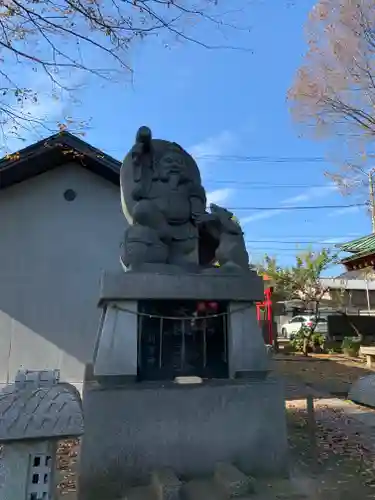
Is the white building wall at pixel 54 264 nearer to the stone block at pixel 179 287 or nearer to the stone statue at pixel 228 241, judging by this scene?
the stone statue at pixel 228 241

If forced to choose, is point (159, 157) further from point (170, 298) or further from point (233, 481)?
point (233, 481)

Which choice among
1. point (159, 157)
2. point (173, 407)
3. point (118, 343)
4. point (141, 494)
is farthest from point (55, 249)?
point (141, 494)

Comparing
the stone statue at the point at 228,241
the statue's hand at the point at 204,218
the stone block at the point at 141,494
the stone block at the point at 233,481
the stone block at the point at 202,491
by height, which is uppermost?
the statue's hand at the point at 204,218

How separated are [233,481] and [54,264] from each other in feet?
21.2

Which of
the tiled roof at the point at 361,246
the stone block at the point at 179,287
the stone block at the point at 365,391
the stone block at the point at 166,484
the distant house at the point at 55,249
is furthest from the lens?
the tiled roof at the point at 361,246

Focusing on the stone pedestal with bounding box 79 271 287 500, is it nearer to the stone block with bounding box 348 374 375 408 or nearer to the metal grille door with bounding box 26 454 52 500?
the stone block with bounding box 348 374 375 408

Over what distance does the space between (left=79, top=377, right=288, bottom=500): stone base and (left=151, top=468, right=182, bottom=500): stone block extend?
0.38 ft

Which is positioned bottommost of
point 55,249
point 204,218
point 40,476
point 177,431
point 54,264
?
point 177,431

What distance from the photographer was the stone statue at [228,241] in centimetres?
451

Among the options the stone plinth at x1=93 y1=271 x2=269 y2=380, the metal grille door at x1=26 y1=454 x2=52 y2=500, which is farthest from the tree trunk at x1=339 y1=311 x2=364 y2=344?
the metal grille door at x1=26 y1=454 x2=52 y2=500

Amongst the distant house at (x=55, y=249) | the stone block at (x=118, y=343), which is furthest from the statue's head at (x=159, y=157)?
the distant house at (x=55, y=249)

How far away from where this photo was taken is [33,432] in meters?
1.89

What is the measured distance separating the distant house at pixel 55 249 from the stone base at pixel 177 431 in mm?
4961

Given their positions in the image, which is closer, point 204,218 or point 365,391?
point 365,391
